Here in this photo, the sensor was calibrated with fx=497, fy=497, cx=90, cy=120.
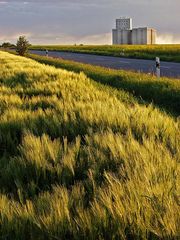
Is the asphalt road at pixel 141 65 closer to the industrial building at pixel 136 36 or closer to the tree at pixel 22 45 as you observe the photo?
the tree at pixel 22 45

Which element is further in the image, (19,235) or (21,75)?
(21,75)

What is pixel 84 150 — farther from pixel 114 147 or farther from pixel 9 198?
pixel 9 198

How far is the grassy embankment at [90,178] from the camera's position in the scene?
267cm

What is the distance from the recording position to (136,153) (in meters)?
3.83

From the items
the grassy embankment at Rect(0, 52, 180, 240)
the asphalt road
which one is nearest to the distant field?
the asphalt road

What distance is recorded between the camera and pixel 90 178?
3.44 metres

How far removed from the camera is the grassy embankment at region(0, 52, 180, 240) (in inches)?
105

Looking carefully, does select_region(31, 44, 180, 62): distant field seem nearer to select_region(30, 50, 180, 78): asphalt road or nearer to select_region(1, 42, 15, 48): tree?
select_region(30, 50, 180, 78): asphalt road

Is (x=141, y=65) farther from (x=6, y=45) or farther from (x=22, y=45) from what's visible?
(x=6, y=45)

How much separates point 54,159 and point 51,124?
1.55 m

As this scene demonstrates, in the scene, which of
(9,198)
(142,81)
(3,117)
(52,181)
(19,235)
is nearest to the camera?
(19,235)

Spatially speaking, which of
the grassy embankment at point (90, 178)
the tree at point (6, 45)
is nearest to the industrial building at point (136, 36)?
the tree at point (6, 45)

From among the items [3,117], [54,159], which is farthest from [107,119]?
[54,159]

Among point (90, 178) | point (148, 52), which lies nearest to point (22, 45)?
point (148, 52)
